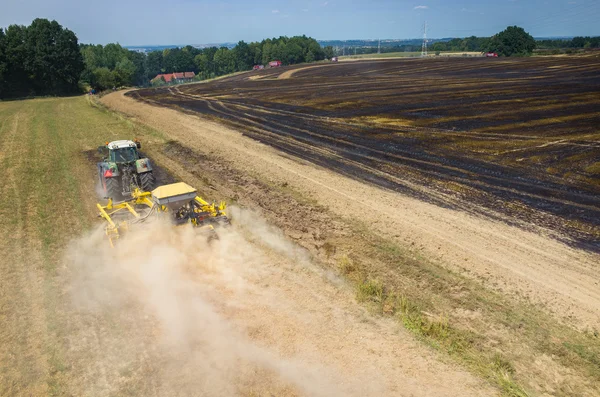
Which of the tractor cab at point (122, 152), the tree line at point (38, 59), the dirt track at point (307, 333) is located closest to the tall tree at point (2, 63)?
the tree line at point (38, 59)

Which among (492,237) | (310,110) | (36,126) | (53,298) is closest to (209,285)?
(53,298)

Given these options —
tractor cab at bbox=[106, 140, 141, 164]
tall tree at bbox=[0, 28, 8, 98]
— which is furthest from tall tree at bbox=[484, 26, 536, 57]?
tractor cab at bbox=[106, 140, 141, 164]

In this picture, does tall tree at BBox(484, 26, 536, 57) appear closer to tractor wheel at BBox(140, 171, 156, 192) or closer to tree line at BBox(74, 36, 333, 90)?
tree line at BBox(74, 36, 333, 90)

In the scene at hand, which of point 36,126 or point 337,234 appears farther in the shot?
point 36,126

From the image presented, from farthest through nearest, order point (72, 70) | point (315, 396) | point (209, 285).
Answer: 1. point (72, 70)
2. point (209, 285)
3. point (315, 396)

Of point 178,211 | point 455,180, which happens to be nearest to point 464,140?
point 455,180

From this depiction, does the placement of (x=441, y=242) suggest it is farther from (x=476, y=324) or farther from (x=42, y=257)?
(x=42, y=257)

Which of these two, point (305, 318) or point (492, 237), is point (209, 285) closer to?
point (305, 318)
